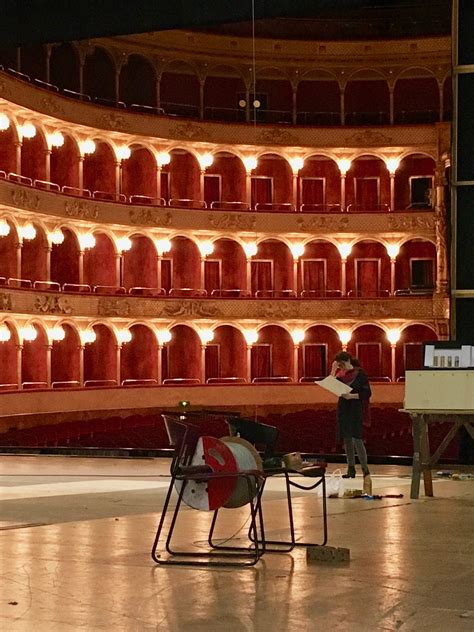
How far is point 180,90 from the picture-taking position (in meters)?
46.3

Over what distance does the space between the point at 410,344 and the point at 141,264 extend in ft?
34.2

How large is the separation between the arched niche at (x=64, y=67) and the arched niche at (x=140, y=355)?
28.9 ft

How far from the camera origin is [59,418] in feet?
128

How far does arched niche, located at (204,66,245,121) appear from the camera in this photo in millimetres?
46781

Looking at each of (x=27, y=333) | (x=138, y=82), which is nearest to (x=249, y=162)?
(x=138, y=82)

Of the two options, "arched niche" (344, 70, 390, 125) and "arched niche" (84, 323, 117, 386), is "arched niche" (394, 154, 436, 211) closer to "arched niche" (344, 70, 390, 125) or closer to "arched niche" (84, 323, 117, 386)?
"arched niche" (344, 70, 390, 125)

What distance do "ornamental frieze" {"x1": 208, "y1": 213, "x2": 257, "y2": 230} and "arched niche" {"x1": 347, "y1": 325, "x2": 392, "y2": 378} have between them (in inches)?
225

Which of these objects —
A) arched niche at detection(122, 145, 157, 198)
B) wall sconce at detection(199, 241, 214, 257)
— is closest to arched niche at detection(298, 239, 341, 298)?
wall sconce at detection(199, 241, 214, 257)

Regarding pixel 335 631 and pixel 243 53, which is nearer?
pixel 335 631

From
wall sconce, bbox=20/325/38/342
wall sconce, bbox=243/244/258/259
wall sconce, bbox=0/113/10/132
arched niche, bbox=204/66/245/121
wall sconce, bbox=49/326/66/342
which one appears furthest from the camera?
arched niche, bbox=204/66/245/121

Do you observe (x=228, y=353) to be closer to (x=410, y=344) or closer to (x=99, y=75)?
(x=410, y=344)

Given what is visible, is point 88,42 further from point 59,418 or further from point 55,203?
point 59,418

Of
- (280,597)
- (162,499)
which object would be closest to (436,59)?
(162,499)

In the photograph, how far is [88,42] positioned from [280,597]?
3739cm
